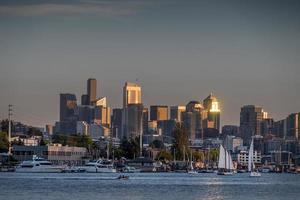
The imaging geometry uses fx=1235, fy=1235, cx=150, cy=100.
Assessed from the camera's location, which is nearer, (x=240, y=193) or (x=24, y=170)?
(x=240, y=193)

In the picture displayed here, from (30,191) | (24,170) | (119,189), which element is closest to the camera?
(30,191)

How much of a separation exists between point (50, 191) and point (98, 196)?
10.1 metres

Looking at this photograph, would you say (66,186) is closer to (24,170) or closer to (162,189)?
(162,189)

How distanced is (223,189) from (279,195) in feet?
42.0

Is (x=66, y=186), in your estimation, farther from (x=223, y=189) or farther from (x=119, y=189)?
(x=223, y=189)

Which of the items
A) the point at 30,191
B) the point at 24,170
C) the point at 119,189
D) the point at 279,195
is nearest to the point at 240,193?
the point at 279,195

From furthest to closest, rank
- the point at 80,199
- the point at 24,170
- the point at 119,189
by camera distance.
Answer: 1. the point at 24,170
2. the point at 119,189
3. the point at 80,199

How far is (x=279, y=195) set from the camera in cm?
11806

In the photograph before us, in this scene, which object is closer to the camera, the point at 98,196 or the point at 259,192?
the point at 98,196

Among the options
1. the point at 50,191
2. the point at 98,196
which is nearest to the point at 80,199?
the point at 98,196

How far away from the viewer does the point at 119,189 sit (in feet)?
404

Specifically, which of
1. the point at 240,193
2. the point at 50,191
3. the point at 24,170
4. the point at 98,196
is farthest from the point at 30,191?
the point at 24,170

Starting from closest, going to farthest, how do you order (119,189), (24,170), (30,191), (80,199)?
1. (80,199)
2. (30,191)
3. (119,189)
4. (24,170)

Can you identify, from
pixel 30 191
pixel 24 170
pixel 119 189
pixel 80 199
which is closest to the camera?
pixel 80 199
